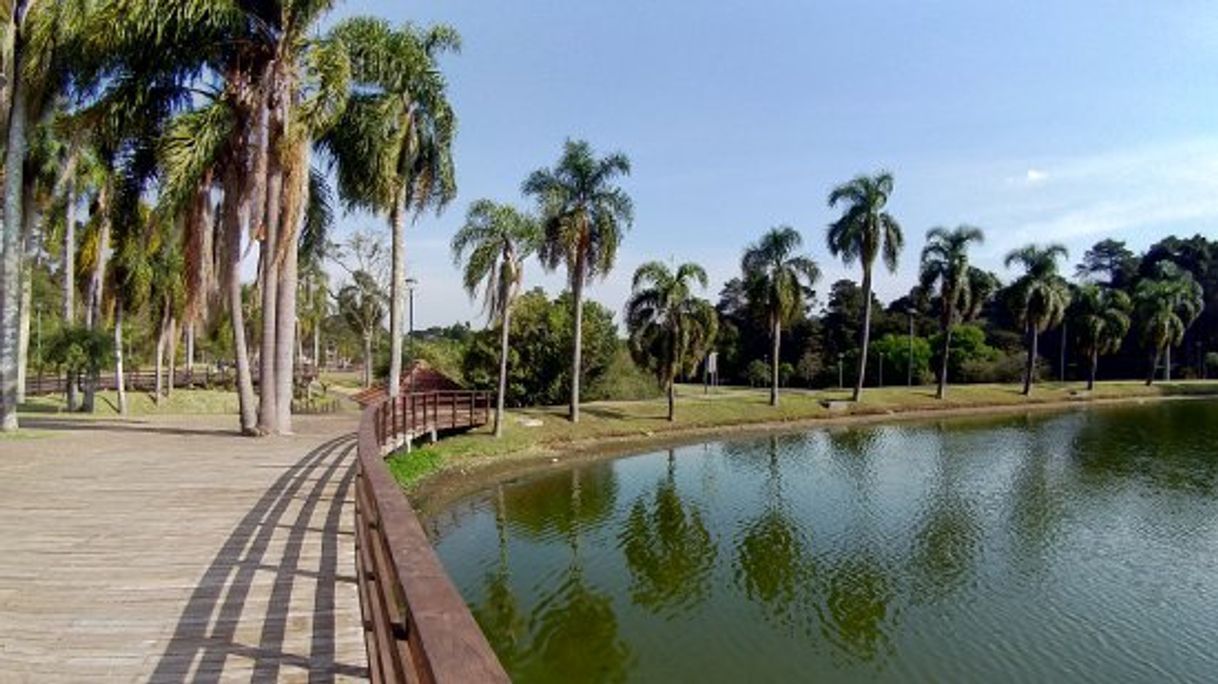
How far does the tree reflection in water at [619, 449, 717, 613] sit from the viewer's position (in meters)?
14.2

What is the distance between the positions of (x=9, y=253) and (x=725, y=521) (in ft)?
60.6

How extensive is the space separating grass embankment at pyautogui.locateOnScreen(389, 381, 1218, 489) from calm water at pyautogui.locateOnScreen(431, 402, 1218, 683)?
8.66 ft

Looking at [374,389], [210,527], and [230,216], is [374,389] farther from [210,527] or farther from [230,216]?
[210,527]

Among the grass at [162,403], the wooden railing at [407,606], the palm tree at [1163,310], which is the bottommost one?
the grass at [162,403]

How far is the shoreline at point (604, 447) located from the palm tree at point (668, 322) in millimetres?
3512

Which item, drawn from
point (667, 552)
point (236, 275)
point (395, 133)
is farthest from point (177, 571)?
point (395, 133)

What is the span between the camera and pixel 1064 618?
12.7 m

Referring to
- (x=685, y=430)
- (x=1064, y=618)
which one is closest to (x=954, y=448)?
(x=685, y=430)

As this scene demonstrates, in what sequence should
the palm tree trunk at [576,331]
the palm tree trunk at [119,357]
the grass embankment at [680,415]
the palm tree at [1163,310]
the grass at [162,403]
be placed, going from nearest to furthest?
1. the grass embankment at [680,415]
2. the palm tree trunk at [119,357]
3. the palm tree trunk at [576,331]
4. the grass at [162,403]
5. the palm tree at [1163,310]

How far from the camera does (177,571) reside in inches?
297

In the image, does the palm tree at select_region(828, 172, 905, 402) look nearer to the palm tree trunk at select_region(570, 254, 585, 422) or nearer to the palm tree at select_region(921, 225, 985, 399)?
the palm tree at select_region(921, 225, 985, 399)

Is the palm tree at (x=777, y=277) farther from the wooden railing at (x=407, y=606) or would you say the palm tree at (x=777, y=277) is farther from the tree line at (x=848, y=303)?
the wooden railing at (x=407, y=606)

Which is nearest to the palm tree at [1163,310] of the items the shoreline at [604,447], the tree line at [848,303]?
the tree line at [848,303]

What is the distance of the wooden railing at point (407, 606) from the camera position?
205cm
